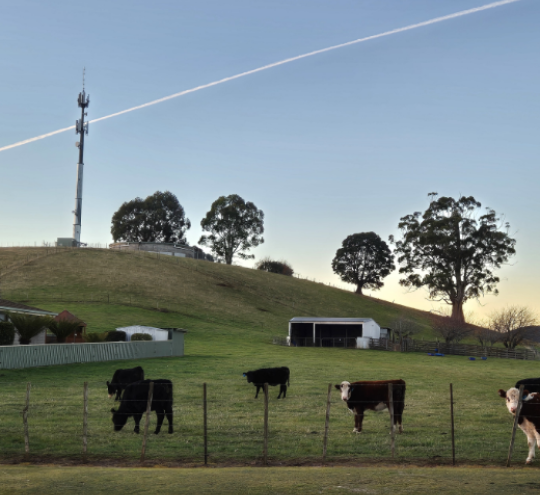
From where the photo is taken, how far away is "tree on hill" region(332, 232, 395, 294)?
116875mm

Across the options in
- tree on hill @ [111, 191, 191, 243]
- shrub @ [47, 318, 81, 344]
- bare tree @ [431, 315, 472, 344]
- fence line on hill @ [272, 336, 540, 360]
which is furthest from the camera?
tree on hill @ [111, 191, 191, 243]

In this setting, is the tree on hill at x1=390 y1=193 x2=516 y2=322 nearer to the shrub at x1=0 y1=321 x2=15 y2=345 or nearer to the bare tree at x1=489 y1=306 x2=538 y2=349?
the bare tree at x1=489 y1=306 x2=538 y2=349

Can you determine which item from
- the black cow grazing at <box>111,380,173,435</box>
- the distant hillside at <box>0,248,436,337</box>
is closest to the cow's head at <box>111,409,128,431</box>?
the black cow grazing at <box>111,380,173,435</box>

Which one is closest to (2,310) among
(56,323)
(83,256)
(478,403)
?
(56,323)

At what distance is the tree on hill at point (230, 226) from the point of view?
407ft

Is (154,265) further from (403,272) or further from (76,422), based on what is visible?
(76,422)

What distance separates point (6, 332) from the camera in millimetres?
35312

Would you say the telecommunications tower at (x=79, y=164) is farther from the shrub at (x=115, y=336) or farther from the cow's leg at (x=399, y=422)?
the cow's leg at (x=399, y=422)

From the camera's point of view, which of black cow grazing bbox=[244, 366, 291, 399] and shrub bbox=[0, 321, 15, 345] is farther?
shrub bbox=[0, 321, 15, 345]

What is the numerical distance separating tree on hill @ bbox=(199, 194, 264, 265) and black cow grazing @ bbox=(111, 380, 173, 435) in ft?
352

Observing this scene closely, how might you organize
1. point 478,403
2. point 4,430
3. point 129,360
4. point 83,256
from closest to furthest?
point 4,430 → point 478,403 → point 129,360 → point 83,256

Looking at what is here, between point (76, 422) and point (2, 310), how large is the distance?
81.1 ft

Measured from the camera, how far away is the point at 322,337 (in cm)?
6356

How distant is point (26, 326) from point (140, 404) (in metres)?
24.0
